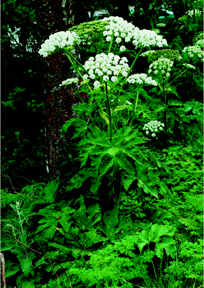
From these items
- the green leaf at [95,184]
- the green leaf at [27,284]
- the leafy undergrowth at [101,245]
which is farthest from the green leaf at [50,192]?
the green leaf at [27,284]

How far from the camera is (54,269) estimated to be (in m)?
2.40

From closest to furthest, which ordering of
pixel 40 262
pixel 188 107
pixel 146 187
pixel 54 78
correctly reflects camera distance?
pixel 40 262 → pixel 146 187 → pixel 54 78 → pixel 188 107

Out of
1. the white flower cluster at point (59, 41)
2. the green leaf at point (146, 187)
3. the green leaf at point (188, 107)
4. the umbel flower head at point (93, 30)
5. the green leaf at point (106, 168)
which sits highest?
the umbel flower head at point (93, 30)

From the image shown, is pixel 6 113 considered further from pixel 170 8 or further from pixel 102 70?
pixel 170 8

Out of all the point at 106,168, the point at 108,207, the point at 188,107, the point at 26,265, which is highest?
the point at 188,107

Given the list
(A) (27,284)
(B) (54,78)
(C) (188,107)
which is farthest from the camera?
(C) (188,107)

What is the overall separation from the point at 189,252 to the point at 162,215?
0.59 meters

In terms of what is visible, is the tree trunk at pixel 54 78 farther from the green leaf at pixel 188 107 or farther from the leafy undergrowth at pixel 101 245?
the green leaf at pixel 188 107

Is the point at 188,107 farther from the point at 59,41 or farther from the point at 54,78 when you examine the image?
→ the point at 59,41

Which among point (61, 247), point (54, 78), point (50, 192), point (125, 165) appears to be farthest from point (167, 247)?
point (54, 78)

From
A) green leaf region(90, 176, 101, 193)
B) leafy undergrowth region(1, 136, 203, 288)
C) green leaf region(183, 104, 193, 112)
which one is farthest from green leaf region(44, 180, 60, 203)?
green leaf region(183, 104, 193, 112)

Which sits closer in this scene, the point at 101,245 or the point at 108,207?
the point at 101,245

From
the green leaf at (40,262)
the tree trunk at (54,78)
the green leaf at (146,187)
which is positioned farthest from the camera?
the tree trunk at (54,78)

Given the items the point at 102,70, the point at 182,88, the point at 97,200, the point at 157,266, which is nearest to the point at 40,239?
the point at 97,200
